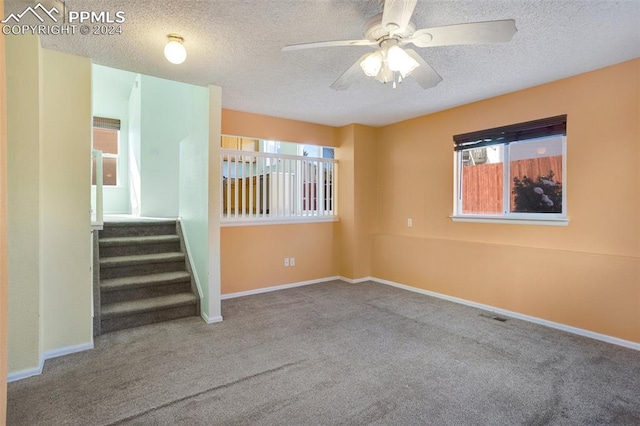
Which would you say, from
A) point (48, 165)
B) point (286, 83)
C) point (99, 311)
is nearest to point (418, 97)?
point (286, 83)

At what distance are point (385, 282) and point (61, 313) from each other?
385cm

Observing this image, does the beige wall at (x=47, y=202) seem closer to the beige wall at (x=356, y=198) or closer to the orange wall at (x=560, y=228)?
the beige wall at (x=356, y=198)

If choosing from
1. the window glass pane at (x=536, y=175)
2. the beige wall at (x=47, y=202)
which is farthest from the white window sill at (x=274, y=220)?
the window glass pane at (x=536, y=175)

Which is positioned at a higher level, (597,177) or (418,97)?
(418,97)

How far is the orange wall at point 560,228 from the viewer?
275 centimetres

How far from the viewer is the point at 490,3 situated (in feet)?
6.43

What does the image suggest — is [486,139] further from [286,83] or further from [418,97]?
[286,83]

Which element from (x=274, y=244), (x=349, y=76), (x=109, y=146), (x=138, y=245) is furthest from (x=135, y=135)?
(x=349, y=76)

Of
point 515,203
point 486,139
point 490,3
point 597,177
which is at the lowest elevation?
point 515,203

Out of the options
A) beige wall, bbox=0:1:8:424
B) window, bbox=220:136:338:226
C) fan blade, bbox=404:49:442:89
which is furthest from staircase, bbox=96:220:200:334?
fan blade, bbox=404:49:442:89

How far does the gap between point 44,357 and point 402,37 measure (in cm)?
347

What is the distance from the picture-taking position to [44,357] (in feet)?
8.24

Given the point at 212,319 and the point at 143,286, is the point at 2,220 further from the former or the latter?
the point at 143,286

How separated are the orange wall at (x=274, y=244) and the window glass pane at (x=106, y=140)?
14.5 ft
